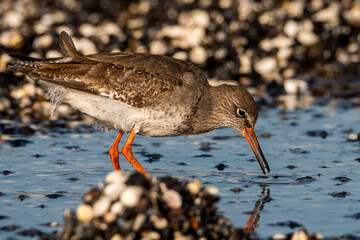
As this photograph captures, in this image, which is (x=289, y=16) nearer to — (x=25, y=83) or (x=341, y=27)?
(x=341, y=27)

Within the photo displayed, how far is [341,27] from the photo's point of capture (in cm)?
1875

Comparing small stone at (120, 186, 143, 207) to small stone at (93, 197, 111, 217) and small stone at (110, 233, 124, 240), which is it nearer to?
small stone at (93, 197, 111, 217)

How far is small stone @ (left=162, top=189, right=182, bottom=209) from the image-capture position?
5902 millimetres

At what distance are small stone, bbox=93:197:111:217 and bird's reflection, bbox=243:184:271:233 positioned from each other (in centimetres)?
188

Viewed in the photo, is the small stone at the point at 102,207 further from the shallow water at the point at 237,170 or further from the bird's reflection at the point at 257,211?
the bird's reflection at the point at 257,211

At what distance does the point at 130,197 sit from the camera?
5.65 m

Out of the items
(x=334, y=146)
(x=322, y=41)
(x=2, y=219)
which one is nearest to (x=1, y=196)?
(x=2, y=219)

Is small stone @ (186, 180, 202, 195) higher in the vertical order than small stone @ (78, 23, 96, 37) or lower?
lower

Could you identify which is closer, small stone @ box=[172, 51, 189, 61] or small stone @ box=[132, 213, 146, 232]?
small stone @ box=[132, 213, 146, 232]

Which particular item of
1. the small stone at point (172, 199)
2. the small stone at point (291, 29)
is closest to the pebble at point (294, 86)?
the small stone at point (291, 29)

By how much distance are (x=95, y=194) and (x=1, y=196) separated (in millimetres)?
2562

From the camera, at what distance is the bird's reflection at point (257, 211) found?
7.12 m

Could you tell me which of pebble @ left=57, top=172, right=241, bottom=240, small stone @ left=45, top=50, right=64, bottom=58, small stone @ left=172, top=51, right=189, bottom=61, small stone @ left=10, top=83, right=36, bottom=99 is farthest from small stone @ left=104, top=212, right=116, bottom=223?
small stone @ left=172, top=51, right=189, bottom=61

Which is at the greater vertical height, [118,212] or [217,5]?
[217,5]
